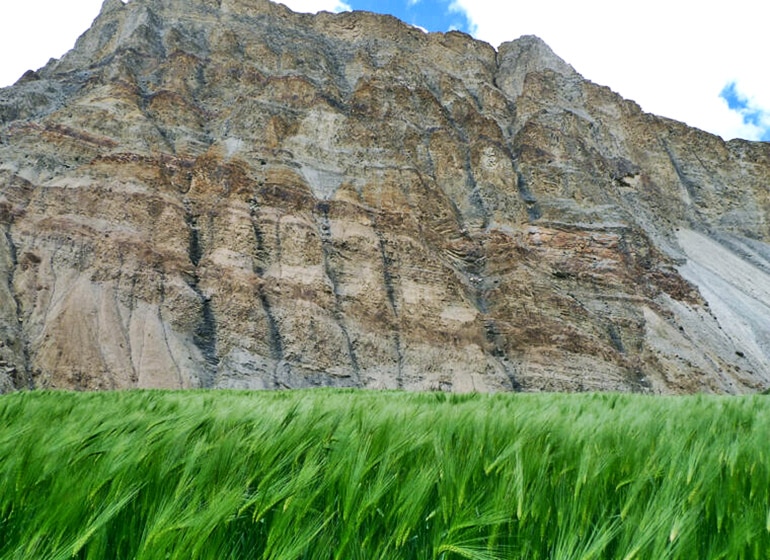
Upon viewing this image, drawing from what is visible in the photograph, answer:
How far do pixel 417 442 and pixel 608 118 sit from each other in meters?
87.0

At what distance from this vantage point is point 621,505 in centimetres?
134

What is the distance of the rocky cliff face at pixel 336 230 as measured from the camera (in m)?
40.3

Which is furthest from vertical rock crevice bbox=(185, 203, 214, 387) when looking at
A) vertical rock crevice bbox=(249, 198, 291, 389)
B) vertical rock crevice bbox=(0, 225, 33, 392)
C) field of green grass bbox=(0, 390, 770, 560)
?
field of green grass bbox=(0, 390, 770, 560)

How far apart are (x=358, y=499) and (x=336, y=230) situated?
48.9m

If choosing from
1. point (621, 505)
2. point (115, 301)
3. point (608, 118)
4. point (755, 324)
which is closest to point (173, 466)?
point (621, 505)

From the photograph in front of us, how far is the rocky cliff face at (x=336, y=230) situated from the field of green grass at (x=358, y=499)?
124ft

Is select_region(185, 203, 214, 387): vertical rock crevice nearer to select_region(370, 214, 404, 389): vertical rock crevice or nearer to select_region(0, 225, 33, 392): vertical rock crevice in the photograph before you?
select_region(0, 225, 33, 392): vertical rock crevice

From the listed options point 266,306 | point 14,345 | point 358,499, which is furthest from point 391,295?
point 358,499

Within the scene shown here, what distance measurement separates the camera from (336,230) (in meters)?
49.7

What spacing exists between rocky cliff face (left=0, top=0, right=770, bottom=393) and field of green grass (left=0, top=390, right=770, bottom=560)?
1482 inches

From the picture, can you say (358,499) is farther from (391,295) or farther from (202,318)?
(391,295)

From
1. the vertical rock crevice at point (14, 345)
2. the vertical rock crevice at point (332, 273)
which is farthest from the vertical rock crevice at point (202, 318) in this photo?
the vertical rock crevice at point (14, 345)

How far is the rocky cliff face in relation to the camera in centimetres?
4031

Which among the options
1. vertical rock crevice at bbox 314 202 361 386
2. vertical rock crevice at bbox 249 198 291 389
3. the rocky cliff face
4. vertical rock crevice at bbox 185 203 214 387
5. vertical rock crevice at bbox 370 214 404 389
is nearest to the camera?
vertical rock crevice at bbox 185 203 214 387
